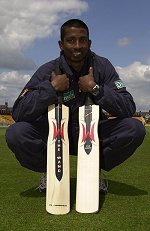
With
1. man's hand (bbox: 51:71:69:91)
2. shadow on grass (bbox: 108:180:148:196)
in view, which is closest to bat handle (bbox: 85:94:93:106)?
man's hand (bbox: 51:71:69:91)

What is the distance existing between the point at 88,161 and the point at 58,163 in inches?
10.6

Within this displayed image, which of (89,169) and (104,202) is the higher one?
(89,169)

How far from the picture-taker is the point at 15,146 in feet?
11.8

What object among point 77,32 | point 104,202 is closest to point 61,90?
point 77,32

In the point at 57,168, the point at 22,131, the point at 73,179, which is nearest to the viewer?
the point at 57,168

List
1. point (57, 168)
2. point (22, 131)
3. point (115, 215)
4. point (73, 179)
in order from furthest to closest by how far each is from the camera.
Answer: point (73, 179) → point (22, 131) → point (57, 168) → point (115, 215)

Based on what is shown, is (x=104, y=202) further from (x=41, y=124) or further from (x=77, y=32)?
(x=77, y=32)

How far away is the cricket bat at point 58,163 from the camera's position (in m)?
3.19

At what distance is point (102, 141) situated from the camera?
3748 millimetres

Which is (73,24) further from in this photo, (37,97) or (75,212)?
(75,212)

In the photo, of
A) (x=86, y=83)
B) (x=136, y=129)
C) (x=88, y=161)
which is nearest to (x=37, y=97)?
(x=86, y=83)

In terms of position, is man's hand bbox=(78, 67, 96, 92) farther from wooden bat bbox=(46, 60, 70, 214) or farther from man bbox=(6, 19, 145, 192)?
wooden bat bbox=(46, 60, 70, 214)

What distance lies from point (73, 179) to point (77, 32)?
224cm

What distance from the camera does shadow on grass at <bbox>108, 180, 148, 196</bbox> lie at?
12.8ft
